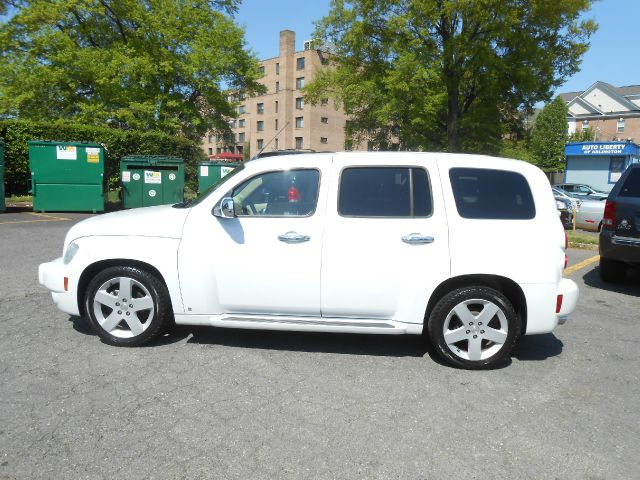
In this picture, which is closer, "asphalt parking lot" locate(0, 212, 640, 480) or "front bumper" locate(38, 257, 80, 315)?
"asphalt parking lot" locate(0, 212, 640, 480)

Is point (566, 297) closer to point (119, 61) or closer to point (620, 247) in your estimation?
point (620, 247)

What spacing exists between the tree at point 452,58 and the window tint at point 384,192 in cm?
1747

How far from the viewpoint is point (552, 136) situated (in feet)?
→ 190

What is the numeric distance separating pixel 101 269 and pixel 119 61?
19.8 m

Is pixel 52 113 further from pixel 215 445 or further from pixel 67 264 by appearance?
pixel 215 445

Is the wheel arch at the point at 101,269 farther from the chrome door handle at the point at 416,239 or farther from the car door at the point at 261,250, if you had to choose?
the chrome door handle at the point at 416,239

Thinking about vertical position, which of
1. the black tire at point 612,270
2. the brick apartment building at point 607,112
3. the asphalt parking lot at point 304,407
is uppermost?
the brick apartment building at point 607,112

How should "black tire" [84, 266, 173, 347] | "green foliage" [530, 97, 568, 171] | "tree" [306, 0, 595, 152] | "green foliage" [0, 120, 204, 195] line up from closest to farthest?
"black tire" [84, 266, 173, 347]
"green foliage" [0, 120, 204, 195]
"tree" [306, 0, 595, 152]
"green foliage" [530, 97, 568, 171]

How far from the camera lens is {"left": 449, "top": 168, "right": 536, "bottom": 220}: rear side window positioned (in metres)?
4.05

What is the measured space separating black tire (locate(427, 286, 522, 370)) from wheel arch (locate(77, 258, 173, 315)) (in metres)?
2.30

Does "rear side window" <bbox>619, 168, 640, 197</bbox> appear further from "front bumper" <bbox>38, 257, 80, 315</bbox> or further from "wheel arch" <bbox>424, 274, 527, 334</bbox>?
"front bumper" <bbox>38, 257, 80, 315</bbox>

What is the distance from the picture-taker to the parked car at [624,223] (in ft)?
22.2

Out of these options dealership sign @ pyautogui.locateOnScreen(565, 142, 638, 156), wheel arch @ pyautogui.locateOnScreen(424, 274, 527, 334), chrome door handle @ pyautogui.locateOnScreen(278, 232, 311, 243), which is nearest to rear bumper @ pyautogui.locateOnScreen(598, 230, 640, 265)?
wheel arch @ pyautogui.locateOnScreen(424, 274, 527, 334)

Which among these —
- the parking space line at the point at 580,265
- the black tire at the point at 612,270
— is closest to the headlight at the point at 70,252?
the black tire at the point at 612,270
